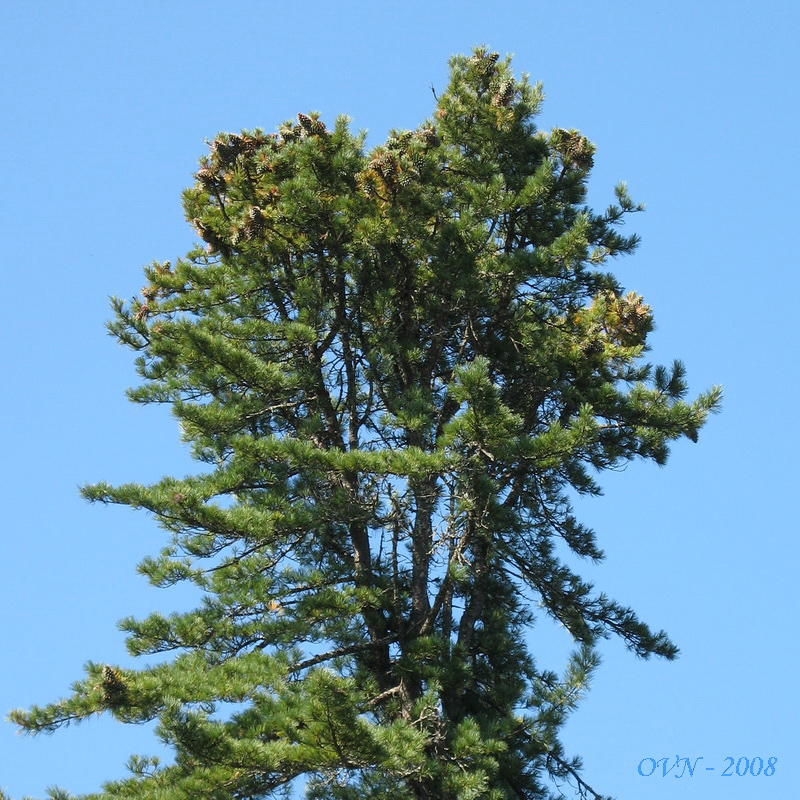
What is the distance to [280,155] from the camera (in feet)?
40.0

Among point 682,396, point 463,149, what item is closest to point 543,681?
point 682,396

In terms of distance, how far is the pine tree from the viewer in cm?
964

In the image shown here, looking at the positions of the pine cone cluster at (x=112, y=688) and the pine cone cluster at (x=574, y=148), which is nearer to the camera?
the pine cone cluster at (x=112, y=688)

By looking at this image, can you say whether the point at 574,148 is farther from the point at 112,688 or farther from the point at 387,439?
the point at 112,688

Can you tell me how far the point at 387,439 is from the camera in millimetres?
11953

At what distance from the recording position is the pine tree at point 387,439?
964 centimetres

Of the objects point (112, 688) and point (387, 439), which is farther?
point (387, 439)

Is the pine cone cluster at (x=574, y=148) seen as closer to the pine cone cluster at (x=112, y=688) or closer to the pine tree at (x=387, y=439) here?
the pine tree at (x=387, y=439)

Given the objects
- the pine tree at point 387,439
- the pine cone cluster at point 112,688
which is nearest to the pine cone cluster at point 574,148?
the pine tree at point 387,439

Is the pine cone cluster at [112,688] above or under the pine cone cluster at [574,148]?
under

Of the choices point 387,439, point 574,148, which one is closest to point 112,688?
point 387,439

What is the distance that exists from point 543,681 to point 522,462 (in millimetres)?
1934

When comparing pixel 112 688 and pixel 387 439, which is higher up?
pixel 387 439

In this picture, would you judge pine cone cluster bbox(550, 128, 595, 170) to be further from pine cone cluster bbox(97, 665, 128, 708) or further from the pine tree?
pine cone cluster bbox(97, 665, 128, 708)
